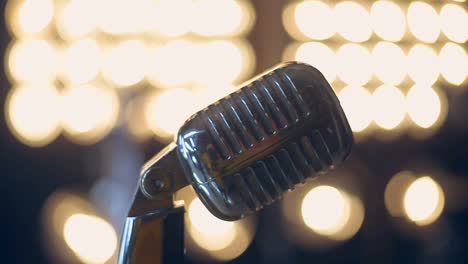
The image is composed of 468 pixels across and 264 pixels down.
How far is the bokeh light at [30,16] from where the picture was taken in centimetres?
89

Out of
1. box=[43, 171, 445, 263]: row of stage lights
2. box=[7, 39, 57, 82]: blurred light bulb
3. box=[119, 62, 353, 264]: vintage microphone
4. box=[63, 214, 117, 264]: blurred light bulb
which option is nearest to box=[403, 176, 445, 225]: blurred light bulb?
box=[43, 171, 445, 263]: row of stage lights

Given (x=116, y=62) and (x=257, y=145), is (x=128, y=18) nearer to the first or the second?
(x=116, y=62)

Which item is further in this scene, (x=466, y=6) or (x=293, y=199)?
(x=466, y=6)

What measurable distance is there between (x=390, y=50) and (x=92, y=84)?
1.78 ft

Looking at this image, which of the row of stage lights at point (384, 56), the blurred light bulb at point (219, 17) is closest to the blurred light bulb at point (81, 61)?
the blurred light bulb at point (219, 17)

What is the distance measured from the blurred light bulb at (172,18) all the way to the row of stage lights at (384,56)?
162 millimetres

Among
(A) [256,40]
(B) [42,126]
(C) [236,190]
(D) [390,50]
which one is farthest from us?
(D) [390,50]

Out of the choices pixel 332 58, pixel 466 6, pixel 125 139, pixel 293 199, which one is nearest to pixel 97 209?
pixel 125 139

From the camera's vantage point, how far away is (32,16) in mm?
904

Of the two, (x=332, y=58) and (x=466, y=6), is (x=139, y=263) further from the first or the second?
(x=466, y=6)

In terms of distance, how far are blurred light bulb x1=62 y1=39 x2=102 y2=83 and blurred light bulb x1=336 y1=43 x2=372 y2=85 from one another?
0.42 m

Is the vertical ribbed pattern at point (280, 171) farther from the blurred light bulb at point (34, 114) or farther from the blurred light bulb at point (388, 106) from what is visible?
the blurred light bulb at point (388, 106)

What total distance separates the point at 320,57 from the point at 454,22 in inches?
12.8

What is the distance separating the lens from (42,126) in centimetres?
89
